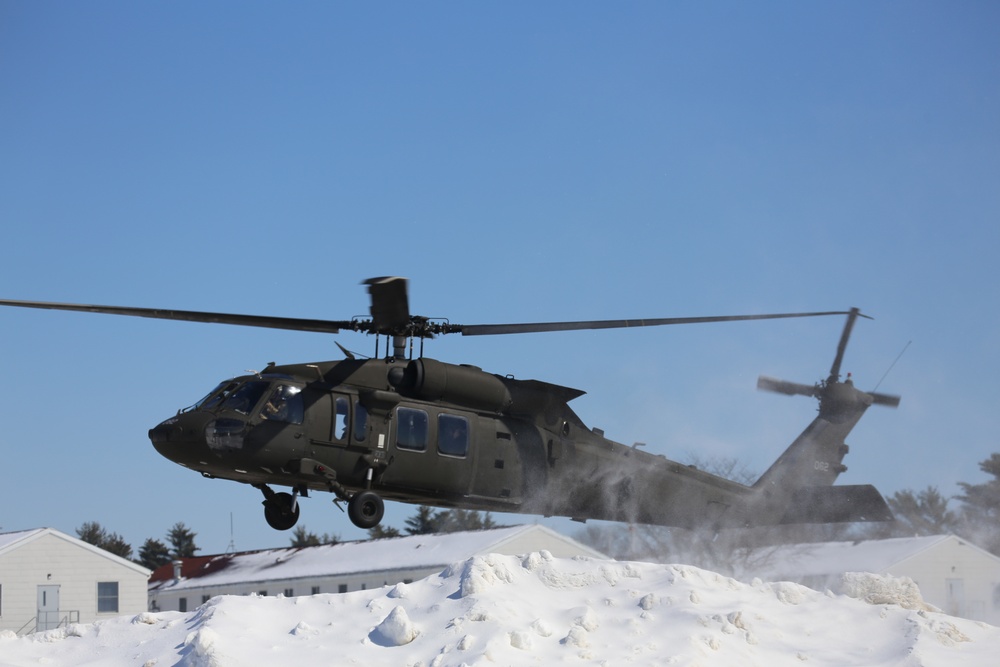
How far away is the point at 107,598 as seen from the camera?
136 feet

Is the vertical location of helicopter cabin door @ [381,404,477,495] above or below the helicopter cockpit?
below

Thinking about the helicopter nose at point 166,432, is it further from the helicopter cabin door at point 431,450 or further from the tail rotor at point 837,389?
the tail rotor at point 837,389

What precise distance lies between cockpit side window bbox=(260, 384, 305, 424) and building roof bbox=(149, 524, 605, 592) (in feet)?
74.4

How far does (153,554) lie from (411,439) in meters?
77.0

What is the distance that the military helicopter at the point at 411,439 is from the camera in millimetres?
16766

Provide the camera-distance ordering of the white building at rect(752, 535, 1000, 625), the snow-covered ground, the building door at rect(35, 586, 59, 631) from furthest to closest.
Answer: the building door at rect(35, 586, 59, 631) < the white building at rect(752, 535, 1000, 625) < the snow-covered ground

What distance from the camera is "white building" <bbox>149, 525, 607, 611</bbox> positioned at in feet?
144

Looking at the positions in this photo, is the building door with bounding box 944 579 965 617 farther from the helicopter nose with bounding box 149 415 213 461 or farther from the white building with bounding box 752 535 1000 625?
the helicopter nose with bounding box 149 415 213 461

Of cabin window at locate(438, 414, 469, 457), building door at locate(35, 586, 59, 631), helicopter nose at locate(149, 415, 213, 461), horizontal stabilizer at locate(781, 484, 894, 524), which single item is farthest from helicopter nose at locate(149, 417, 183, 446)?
building door at locate(35, 586, 59, 631)

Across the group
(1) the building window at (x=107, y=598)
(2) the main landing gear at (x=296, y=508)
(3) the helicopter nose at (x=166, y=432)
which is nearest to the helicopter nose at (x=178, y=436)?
(3) the helicopter nose at (x=166, y=432)

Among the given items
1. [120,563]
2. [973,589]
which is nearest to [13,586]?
[120,563]

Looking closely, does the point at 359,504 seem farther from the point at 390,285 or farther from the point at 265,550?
the point at 265,550

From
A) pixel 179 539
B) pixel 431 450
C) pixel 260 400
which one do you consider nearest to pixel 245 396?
pixel 260 400

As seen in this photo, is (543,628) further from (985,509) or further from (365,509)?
(985,509)
